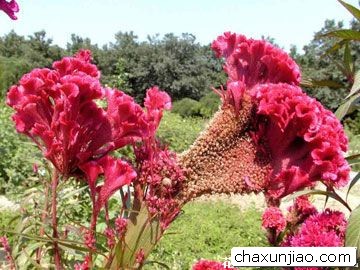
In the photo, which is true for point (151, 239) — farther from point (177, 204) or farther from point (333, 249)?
point (333, 249)

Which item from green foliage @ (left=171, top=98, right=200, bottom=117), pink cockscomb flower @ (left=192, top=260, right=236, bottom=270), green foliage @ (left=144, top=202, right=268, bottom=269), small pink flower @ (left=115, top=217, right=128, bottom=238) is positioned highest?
green foliage @ (left=171, top=98, right=200, bottom=117)

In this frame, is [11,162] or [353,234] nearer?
[353,234]

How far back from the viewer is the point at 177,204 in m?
0.88

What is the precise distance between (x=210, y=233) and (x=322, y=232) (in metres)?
3.89

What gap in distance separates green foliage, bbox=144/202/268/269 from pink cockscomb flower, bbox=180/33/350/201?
257 cm

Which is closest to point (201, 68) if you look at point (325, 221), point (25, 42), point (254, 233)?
point (25, 42)

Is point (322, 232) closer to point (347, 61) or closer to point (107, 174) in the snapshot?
point (107, 174)

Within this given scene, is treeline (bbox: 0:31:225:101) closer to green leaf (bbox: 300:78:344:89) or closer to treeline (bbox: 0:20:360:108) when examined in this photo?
treeline (bbox: 0:20:360:108)

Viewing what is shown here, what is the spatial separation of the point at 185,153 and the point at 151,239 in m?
0.13

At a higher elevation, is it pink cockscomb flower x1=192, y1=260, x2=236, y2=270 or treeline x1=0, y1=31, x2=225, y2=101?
treeline x1=0, y1=31, x2=225, y2=101

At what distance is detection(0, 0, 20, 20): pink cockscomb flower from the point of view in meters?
0.80

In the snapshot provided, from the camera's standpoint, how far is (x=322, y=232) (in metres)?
1.03

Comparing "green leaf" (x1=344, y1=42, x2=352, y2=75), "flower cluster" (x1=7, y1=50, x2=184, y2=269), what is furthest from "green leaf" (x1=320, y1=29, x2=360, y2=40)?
"flower cluster" (x1=7, y1=50, x2=184, y2=269)

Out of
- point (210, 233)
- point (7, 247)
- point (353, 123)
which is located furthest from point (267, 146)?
point (353, 123)
